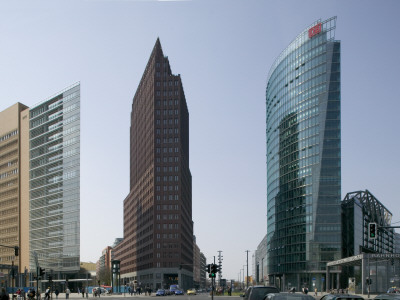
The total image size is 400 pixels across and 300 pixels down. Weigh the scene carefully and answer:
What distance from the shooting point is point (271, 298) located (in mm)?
18250

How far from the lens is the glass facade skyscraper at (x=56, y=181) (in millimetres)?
147375

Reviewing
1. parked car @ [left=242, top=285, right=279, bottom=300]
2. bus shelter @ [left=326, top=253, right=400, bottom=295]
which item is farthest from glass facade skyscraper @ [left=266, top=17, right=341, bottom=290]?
parked car @ [left=242, top=285, right=279, bottom=300]

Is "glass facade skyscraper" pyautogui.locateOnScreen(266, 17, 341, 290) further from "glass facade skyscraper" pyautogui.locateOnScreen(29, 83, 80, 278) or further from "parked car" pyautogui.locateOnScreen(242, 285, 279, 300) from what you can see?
"parked car" pyautogui.locateOnScreen(242, 285, 279, 300)

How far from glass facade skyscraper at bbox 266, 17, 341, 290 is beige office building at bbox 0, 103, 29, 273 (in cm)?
7264

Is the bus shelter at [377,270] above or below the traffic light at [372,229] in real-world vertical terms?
below

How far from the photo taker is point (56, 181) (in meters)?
152

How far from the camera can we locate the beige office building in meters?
160

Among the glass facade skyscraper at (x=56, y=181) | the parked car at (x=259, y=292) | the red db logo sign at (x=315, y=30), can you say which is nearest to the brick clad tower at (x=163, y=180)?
the glass facade skyscraper at (x=56, y=181)

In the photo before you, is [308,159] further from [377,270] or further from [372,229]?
[372,229]

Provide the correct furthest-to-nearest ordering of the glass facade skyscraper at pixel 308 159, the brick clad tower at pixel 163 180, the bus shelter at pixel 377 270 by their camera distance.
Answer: the brick clad tower at pixel 163 180 → the glass facade skyscraper at pixel 308 159 → the bus shelter at pixel 377 270

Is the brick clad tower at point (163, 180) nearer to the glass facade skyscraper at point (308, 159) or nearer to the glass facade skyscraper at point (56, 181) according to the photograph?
the glass facade skyscraper at point (56, 181)

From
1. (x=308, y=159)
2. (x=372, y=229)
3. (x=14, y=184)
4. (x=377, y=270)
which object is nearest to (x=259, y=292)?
(x=372, y=229)

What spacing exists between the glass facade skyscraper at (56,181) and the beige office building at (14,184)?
2.40 metres

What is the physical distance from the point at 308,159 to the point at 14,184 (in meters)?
86.7
